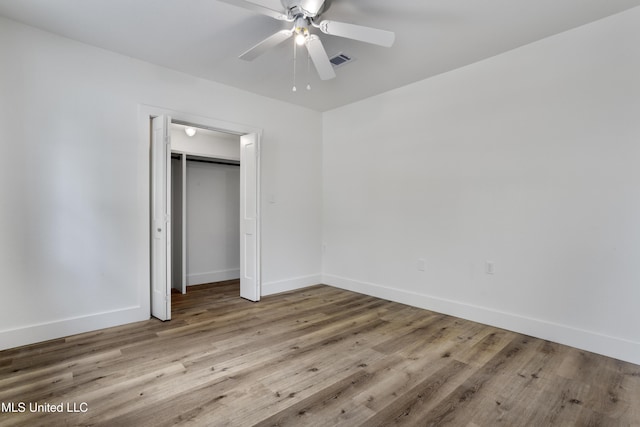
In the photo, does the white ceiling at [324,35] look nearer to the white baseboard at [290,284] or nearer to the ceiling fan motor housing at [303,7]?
the ceiling fan motor housing at [303,7]

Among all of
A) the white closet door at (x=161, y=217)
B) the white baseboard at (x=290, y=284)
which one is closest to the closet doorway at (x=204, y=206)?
the white closet door at (x=161, y=217)

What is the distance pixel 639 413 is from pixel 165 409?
272 cm

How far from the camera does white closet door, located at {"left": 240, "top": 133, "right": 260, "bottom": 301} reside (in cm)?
400

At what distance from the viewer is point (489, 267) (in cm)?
317

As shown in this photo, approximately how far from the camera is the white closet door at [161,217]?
3.23 m

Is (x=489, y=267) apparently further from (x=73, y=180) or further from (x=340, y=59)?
(x=73, y=180)

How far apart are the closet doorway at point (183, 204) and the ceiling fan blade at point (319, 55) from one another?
1649 mm

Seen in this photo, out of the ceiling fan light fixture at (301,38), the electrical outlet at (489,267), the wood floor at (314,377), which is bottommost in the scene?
the wood floor at (314,377)

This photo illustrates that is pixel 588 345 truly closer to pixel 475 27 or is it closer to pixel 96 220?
pixel 475 27

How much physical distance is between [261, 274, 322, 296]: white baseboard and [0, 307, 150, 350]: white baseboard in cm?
148

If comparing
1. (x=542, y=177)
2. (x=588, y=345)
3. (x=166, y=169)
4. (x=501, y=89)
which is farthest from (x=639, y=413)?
(x=166, y=169)

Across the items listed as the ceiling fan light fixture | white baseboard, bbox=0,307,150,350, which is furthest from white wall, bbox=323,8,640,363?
white baseboard, bbox=0,307,150,350

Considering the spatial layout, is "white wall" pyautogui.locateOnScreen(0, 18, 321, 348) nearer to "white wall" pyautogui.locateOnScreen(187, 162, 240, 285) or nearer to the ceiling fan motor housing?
"white wall" pyautogui.locateOnScreen(187, 162, 240, 285)

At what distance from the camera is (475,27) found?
2609 mm
